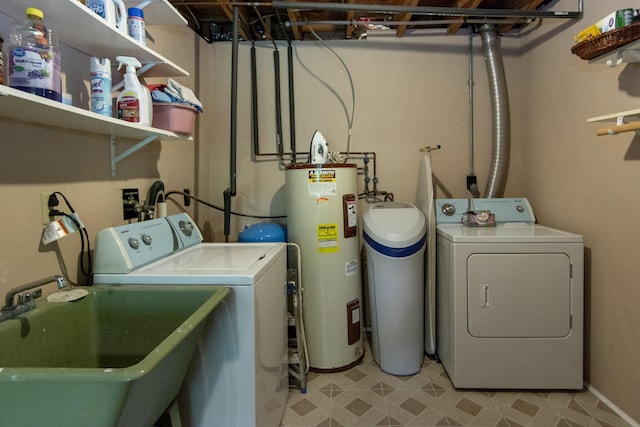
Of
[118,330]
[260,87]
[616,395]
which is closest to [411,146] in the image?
[260,87]

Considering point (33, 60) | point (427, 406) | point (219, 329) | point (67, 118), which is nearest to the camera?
point (33, 60)

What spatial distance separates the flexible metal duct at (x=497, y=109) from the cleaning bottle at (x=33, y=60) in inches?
99.9

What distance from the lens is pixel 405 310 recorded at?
6.93 ft

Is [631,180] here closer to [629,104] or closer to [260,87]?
[629,104]

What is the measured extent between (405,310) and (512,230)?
805 millimetres

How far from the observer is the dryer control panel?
7.63 feet

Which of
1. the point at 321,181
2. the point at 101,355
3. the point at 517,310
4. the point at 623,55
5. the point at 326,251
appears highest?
the point at 623,55

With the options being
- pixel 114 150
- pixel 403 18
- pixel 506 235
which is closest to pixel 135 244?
pixel 114 150

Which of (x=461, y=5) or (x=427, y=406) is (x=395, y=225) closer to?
(x=427, y=406)

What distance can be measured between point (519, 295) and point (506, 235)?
33cm

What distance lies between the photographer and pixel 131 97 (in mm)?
1365

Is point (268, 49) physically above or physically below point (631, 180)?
above

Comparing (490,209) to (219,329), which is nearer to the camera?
(219,329)

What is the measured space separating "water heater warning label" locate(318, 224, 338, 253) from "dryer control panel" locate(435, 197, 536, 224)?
739 millimetres
